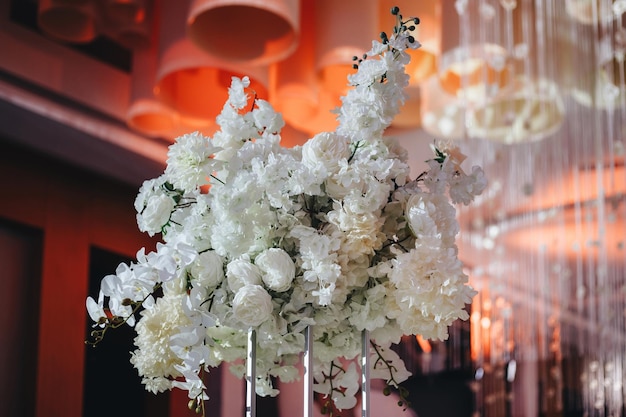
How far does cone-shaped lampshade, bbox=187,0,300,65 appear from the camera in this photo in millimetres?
2666

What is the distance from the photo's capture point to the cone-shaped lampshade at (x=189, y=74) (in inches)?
108

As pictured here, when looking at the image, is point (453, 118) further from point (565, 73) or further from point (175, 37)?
point (175, 37)

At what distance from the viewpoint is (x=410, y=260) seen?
3.69 ft

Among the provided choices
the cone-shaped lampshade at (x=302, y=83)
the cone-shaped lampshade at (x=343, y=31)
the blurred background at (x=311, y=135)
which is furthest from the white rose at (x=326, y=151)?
the cone-shaped lampshade at (x=302, y=83)

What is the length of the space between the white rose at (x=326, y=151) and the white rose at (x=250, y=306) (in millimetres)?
189

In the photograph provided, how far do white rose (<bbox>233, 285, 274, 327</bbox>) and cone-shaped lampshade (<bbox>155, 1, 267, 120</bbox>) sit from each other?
5.59 feet

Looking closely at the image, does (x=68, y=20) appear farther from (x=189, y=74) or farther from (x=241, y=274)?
(x=241, y=274)

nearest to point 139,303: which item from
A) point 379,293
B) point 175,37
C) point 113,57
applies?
point 379,293

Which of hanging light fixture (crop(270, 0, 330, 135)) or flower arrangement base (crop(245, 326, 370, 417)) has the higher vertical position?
hanging light fixture (crop(270, 0, 330, 135))

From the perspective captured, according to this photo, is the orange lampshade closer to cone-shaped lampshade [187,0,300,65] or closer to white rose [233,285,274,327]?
cone-shaped lampshade [187,0,300,65]

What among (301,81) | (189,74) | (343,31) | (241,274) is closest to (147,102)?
(189,74)

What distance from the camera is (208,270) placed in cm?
119

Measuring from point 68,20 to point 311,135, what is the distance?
3.65 feet

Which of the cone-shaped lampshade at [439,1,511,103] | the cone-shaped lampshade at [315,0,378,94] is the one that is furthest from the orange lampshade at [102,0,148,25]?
the cone-shaped lampshade at [439,1,511,103]
